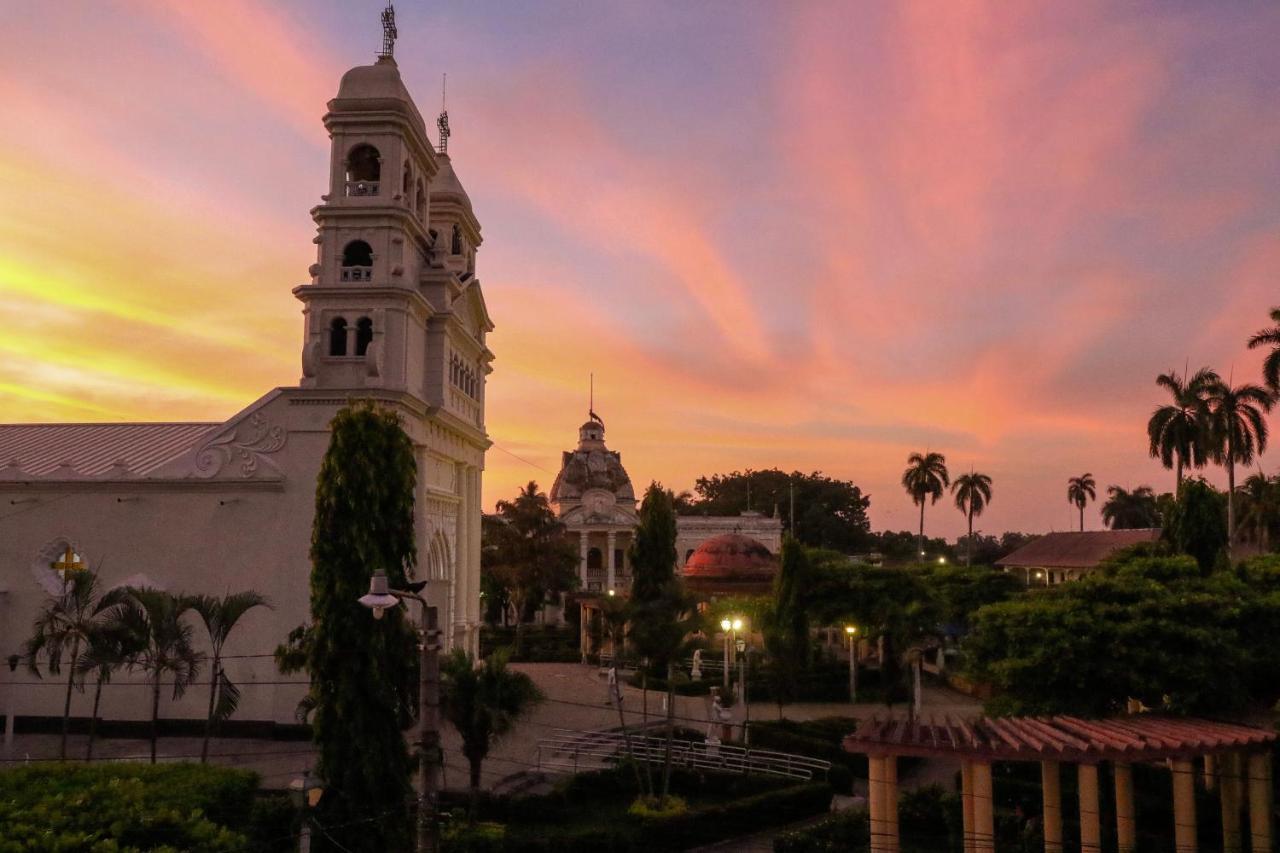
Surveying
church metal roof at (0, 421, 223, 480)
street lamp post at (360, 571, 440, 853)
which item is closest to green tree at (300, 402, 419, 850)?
street lamp post at (360, 571, 440, 853)

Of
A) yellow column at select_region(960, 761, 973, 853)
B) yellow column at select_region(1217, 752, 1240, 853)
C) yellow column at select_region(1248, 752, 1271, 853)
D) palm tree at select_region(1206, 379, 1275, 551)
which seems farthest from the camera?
palm tree at select_region(1206, 379, 1275, 551)

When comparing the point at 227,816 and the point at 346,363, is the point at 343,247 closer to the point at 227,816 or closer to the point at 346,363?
the point at 346,363

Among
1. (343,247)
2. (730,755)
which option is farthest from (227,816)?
(343,247)

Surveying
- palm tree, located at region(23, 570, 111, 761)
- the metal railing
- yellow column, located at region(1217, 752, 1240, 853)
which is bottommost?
the metal railing

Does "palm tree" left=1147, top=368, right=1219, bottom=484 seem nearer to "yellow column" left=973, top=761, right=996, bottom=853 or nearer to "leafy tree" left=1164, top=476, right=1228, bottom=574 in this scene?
"leafy tree" left=1164, top=476, right=1228, bottom=574

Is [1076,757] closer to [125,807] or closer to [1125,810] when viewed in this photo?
[1125,810]

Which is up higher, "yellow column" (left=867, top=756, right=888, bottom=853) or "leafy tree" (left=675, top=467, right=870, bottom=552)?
"leafy tree" (left=675, top=467, right=870, bottom=552)

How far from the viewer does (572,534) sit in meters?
77.2

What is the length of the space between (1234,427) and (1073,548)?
1302 inches

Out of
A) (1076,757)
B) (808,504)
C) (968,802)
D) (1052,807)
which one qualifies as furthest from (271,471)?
(808,504)

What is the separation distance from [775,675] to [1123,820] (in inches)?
874

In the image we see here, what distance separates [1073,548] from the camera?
7538 cm

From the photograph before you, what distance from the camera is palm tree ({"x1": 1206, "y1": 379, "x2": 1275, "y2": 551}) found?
43.9m

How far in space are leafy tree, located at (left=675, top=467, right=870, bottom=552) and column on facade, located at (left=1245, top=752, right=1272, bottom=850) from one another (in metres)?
82.8
